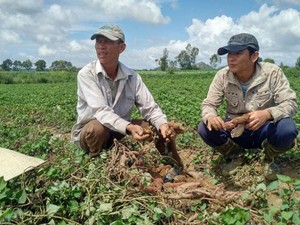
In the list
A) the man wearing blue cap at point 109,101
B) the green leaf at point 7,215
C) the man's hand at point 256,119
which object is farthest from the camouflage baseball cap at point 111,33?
the green leaf at point 7,215

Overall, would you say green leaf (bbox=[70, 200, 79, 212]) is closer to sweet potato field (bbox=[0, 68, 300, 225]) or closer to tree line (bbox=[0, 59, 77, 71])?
sweet potato field (bbox=[0, 68, 300, 225])

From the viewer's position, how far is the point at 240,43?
3.75m

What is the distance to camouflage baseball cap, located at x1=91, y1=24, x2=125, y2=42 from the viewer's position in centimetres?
386

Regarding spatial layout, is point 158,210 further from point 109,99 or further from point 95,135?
point 109,99

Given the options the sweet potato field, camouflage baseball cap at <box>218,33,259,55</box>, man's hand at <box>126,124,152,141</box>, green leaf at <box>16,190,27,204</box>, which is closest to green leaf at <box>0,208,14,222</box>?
the sweet potato field

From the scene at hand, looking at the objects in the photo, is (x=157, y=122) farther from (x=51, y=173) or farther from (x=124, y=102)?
(x=51, y=173)

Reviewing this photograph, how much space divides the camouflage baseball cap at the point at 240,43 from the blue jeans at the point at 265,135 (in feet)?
2.50

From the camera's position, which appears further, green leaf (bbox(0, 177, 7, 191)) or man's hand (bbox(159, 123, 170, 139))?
man's hand (bbox(159, 123, 170, 139))

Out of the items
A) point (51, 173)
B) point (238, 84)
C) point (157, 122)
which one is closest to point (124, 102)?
point (157, 122)

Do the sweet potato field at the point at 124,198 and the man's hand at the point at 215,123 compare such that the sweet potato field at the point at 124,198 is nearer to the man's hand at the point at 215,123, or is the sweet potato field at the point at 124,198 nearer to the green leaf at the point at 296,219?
the green leaf at the point at 296,219

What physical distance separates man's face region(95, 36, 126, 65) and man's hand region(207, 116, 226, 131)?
114 cm

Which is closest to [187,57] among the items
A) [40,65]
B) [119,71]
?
[40,65]

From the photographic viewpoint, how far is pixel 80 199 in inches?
114

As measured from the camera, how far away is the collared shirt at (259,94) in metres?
3.81
